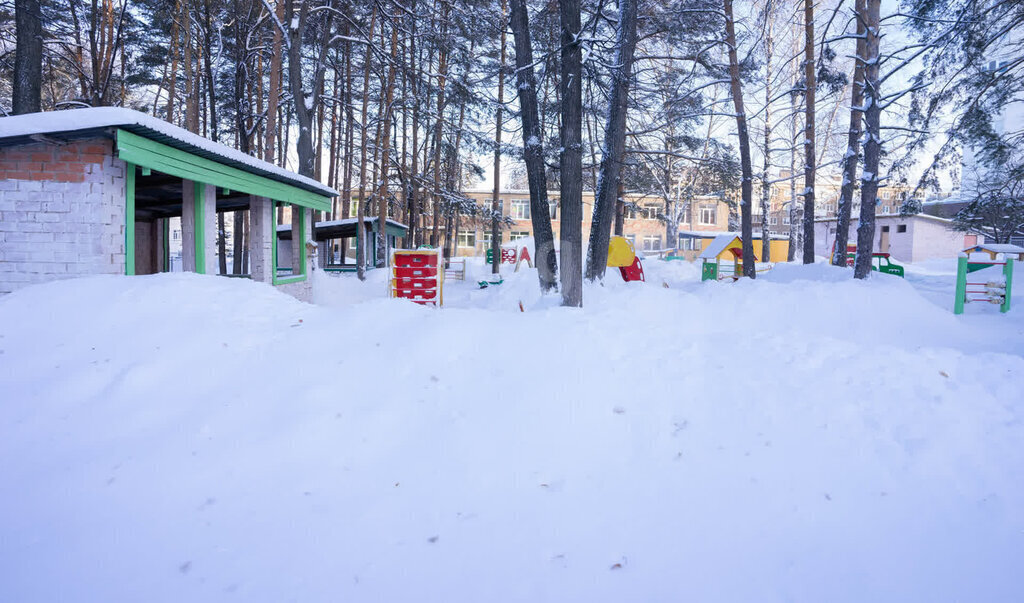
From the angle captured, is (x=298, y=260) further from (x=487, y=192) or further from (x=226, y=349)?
(x=487, y=192)

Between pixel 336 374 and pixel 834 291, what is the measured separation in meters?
8.83

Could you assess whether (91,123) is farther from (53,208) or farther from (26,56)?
(26,56)

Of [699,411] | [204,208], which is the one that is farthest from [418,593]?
[204,208]

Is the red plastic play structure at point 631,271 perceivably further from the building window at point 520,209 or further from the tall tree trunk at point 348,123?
the building window at point 520,209

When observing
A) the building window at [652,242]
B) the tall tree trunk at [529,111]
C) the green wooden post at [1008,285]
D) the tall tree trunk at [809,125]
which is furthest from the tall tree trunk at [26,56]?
the building window at [652,242]

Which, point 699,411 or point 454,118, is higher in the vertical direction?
point 454,118

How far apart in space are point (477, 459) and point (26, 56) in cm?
1446

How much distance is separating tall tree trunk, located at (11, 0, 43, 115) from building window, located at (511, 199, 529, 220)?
118 ft

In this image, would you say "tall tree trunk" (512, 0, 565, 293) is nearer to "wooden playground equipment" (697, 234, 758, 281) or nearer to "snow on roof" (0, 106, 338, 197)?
"snow on roof" (0, 106, 338, 197)

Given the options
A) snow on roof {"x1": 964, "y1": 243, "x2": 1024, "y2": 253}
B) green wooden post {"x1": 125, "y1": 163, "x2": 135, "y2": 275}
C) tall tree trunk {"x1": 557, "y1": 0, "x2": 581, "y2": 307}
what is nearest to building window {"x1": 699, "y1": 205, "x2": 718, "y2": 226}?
snow on roof {"x1": 964, "y1": 243, "x2": 1024, "y2": 253}

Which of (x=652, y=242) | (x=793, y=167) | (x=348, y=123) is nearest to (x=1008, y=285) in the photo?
(x=793, y=167)

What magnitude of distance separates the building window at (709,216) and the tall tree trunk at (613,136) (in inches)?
1545

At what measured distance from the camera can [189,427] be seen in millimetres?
3643

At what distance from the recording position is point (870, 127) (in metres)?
11.0
